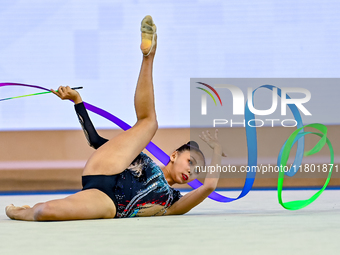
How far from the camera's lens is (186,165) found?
5.94 ft

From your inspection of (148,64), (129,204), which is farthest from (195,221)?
(148,64)

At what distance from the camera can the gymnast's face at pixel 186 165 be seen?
181cm

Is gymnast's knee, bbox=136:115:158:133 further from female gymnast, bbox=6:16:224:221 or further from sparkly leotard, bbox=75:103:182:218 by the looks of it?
sparkly leotard, bbox=75:103:182:218

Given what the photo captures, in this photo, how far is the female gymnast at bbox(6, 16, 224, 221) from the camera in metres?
1.60

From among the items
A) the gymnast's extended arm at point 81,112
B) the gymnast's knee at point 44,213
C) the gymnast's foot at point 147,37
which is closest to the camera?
the gymnast's knee at point 44,213

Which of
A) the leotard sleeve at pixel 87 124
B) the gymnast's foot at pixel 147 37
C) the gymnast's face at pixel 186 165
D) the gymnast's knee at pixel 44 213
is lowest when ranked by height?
the gymnast's knee at pixel 44 213

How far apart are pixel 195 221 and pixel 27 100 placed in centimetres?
277

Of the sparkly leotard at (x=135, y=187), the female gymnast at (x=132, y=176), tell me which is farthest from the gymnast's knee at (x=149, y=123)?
the sparkly leotard at (x=135, y=187)

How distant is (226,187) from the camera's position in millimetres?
4035

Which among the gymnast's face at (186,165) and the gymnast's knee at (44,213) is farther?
the gymnast's face at (186,165)

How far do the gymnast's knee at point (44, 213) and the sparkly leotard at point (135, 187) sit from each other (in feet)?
0.57

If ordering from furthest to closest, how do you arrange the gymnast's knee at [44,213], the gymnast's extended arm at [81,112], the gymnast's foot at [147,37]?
1. the gymnast's extended arm at [81,112]
2. the gymnast's foot at [147,37]
3. the gymnast's knee at [44,213]

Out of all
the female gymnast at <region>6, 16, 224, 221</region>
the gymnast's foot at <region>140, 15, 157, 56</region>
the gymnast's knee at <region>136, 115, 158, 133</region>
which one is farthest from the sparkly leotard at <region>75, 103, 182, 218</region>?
the gymnast's foot at <region>140, 15, 157, 56</region>

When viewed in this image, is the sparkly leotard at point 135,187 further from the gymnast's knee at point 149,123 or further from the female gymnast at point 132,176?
the gymnast's knee at point 149,123
